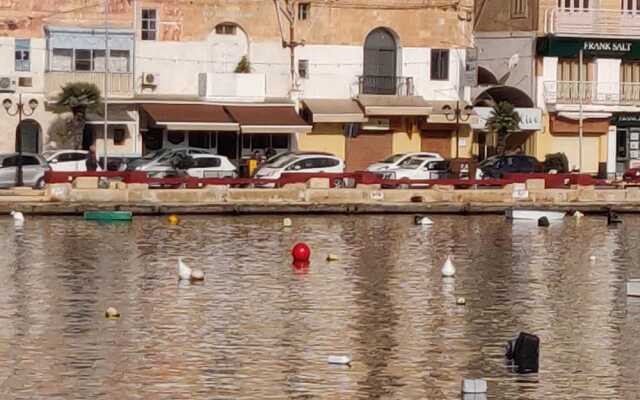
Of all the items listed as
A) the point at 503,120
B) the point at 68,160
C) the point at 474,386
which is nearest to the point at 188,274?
the point at 474,386

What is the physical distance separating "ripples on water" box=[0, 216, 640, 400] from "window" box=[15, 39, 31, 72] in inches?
562

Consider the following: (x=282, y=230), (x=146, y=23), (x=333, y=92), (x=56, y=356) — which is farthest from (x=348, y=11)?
(x=56, y=356)

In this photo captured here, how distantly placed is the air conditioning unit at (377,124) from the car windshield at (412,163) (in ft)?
21.9

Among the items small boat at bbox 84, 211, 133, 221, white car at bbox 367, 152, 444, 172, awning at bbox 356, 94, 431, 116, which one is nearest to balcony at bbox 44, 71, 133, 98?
awning at bbox 356, 94, 431, 116

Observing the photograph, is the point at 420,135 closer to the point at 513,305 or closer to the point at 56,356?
the point at 513,305

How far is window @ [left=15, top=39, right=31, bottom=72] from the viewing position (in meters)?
63.0

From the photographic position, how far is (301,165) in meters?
58.1

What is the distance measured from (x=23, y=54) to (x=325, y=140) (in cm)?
1161

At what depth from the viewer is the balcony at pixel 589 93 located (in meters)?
70.8

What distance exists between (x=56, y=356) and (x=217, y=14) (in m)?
40.1

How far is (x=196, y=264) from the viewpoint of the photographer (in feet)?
131

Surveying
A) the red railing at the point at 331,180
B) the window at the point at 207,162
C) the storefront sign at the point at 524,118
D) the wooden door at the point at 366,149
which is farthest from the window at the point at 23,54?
the storefront sign at the point at 524,118

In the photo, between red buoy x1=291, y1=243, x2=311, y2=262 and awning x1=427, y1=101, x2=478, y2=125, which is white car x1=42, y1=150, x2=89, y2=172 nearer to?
awning x1=427, y1=101, x2=478, y2=125

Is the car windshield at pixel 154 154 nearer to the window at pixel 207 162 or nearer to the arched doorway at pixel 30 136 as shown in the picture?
the window at pixel 207 162
